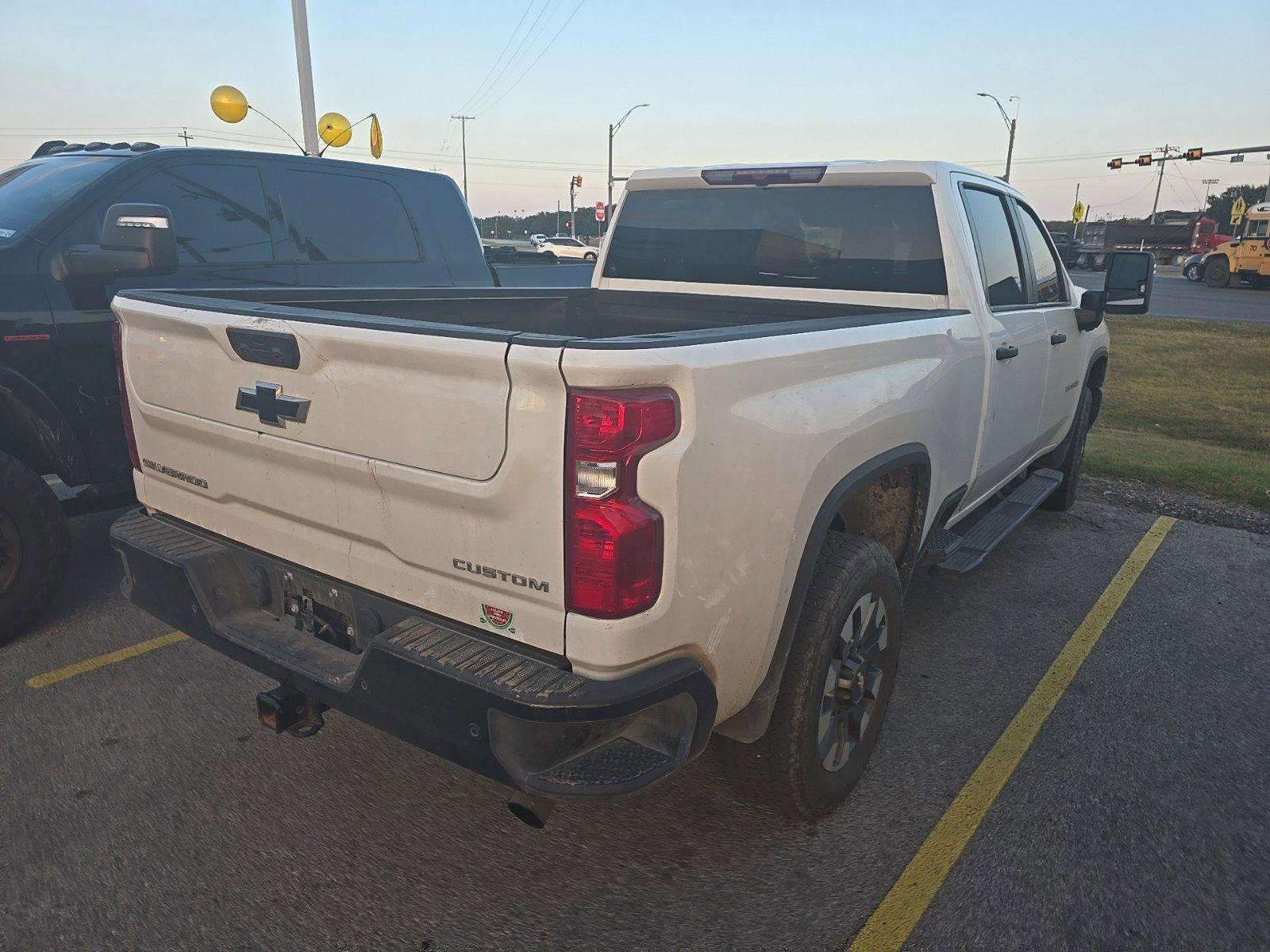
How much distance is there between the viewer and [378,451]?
7.39ft

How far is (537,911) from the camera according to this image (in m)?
2.52

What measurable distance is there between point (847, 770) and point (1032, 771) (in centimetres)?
74

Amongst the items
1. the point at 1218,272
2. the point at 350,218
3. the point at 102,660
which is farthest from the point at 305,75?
the point at 1218,272

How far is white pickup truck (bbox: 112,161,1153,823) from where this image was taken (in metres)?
1.98

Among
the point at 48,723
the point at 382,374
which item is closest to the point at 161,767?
the point at 48,723

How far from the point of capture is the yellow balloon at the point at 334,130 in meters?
15.4

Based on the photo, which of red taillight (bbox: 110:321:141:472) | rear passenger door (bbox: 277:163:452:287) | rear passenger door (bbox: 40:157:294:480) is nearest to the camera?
red taillight (bbox: 110:321:141:472)

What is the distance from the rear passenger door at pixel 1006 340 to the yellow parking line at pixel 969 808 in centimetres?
83

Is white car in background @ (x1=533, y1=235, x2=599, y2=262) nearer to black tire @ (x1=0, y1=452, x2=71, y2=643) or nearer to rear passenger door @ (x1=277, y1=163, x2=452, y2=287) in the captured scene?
rear passenger door @ (x1=277, y1=163, x2=452, y2=287)

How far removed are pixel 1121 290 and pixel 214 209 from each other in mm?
4931

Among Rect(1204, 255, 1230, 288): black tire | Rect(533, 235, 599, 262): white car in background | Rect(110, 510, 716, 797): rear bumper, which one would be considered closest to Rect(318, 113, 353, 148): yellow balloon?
Rect(110, 510, 716, 797): rear bumper

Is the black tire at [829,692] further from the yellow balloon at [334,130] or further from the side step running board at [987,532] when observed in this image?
the yellow balloon at [334,130]

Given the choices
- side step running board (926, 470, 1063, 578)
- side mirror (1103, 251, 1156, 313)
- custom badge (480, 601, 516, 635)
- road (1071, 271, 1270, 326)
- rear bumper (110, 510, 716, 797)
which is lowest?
road (1071, 271, 1270, 326)

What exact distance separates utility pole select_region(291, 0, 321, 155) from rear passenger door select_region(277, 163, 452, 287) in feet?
33.6
